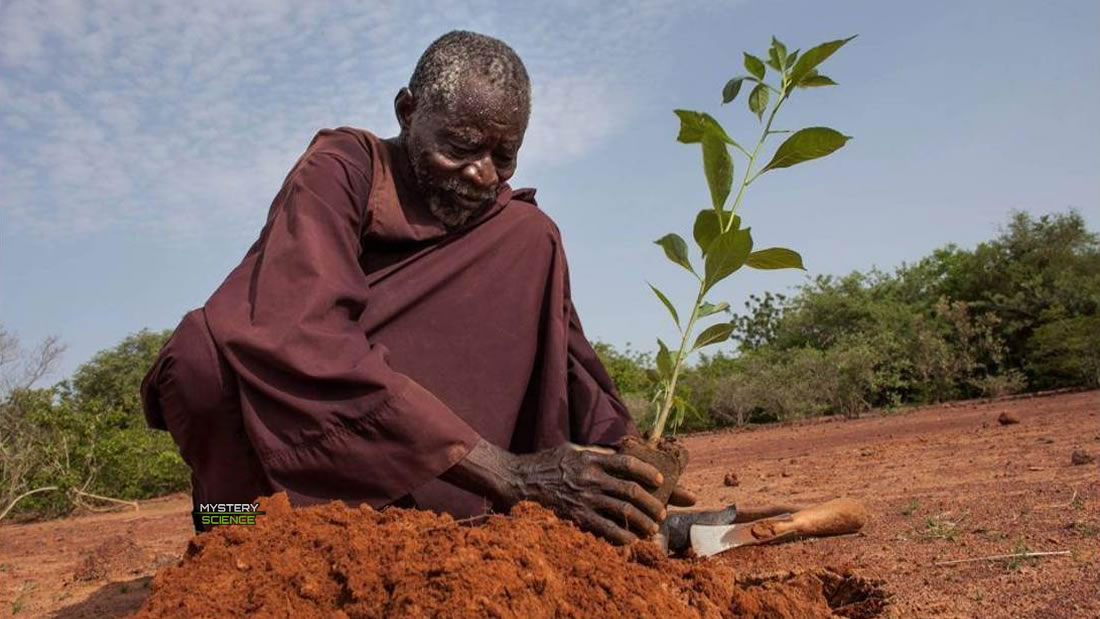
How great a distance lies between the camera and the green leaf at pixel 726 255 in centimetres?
210

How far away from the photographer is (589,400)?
111 inches

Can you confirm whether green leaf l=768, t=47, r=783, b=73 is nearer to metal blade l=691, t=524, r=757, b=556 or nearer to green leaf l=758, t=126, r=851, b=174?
green leaf l=758, t=126, r=851, b=174

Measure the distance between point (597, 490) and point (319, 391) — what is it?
0.65m

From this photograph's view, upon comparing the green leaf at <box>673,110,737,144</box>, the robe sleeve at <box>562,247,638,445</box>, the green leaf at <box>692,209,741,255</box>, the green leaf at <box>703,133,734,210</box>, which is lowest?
the robe sleeve at <box>562,247,638,445</box>

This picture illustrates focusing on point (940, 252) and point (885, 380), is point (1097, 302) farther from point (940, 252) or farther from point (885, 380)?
point (940, 252)

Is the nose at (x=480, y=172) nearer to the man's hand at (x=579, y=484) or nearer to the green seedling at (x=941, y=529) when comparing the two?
the man's hand at (x=579, y=484)

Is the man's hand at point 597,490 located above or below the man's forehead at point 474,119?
below

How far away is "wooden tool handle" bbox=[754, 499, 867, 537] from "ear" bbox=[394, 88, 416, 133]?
1.92 metres

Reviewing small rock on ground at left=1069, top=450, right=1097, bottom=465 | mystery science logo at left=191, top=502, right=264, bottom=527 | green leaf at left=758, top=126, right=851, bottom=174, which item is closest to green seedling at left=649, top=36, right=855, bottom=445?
green leaf at left=758, top=126, right=851, bottom=174

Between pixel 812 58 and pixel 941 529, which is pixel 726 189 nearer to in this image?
pixel 812 58

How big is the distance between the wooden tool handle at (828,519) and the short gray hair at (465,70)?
1772 mm

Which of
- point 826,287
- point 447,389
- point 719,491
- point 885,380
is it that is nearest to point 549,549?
point 447,389

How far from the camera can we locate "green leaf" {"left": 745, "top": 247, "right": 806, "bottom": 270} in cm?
220

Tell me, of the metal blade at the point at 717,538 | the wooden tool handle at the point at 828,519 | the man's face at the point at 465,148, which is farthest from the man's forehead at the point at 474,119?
the wooden tool handle at the point at 828,519
